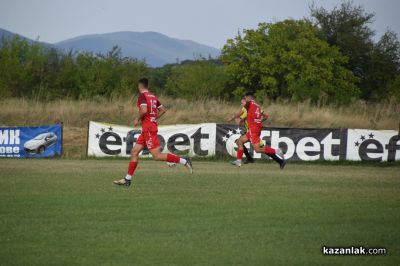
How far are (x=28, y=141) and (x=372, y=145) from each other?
40.9 ft

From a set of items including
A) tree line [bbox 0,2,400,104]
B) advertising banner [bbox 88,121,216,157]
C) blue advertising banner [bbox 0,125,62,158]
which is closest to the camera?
advertising banner [bbox 88,121,216,157]

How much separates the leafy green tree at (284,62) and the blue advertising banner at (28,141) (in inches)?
1188

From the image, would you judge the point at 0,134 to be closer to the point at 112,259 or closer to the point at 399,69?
the point at 112,259

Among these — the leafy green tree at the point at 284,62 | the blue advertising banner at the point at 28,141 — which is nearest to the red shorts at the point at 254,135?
the blue advertising banner at the point at 28,141

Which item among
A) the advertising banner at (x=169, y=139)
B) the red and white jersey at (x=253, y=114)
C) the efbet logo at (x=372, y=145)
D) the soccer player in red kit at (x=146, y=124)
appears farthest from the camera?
the advertising banner at (x=169, y=139)

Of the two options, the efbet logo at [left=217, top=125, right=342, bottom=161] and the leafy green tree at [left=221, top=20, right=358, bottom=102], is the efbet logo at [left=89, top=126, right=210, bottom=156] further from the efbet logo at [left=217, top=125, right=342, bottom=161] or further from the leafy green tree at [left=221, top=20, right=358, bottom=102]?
the leafy green tree at [left=221, top=20, right=358, bottom=102]

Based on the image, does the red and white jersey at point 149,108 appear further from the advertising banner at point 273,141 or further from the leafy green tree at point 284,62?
the leafy green tree at point 284,62

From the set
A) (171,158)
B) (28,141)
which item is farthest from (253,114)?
(28,141)

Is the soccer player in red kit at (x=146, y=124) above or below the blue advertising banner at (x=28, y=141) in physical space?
above

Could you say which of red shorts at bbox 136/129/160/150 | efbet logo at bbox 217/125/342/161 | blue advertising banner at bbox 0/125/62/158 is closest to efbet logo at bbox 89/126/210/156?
blue advertising banner at bbox 0/125/62/158

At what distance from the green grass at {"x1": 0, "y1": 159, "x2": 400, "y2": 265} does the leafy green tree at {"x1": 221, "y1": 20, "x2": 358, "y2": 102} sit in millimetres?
40265

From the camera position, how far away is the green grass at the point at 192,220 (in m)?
8.51

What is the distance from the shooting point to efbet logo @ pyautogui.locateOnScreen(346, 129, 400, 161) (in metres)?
25.5

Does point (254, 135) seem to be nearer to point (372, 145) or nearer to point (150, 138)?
point (150, 138)
